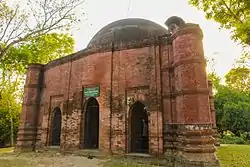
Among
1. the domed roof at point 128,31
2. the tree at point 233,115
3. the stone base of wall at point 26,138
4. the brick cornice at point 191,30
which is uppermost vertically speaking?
the domed roof at point 128,31

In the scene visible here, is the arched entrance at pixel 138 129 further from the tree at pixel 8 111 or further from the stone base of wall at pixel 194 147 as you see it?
the tree at pixel 8 111

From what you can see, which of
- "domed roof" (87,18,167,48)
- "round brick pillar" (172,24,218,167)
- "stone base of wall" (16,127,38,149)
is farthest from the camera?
"stone base of wall" (16,127,38,149)

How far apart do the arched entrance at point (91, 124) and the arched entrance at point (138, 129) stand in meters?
2.38

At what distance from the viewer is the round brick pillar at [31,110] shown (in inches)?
499

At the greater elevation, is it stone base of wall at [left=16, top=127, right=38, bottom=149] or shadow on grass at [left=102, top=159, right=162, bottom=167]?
stone base of wall at [left=16, top=127, right=38, bottom=149]

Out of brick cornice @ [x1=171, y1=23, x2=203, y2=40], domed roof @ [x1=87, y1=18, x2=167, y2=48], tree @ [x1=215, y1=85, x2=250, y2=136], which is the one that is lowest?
tree @ [x1=215, y1=85, x2=250, y2=136]

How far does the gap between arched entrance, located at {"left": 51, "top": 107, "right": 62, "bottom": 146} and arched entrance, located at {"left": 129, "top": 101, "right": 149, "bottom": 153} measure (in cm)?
503

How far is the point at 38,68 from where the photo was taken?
13.8m

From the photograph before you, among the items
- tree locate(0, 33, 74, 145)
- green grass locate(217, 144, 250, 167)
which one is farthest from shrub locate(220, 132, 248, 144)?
tree locate(0, 33, 74, 145)

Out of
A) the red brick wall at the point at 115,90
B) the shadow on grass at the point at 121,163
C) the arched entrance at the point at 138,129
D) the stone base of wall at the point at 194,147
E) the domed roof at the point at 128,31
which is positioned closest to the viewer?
the stone base of wall at the point at 194,147

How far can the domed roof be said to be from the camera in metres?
11.6

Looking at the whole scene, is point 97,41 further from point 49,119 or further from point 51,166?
point 51,166

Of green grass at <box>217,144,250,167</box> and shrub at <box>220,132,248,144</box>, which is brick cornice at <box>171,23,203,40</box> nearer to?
green grass at <box>217,144,250,167</box>

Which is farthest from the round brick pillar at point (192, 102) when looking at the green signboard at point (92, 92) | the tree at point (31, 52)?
the tree at point (31, 52)
